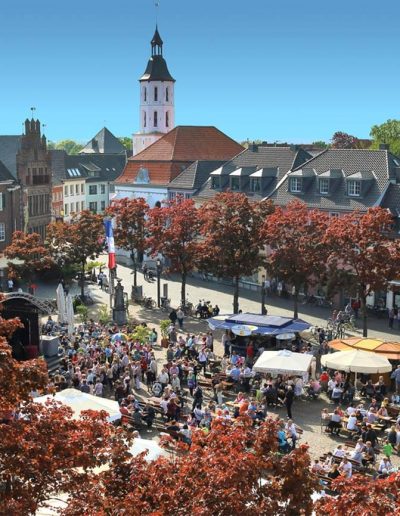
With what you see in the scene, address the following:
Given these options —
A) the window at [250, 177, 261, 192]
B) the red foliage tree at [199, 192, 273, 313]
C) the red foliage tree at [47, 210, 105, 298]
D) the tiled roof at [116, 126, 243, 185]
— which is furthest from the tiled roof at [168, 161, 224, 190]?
the red foliage tree at [199, 192, 273, 313]

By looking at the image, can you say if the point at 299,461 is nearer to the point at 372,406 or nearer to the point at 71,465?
the point at 71,465

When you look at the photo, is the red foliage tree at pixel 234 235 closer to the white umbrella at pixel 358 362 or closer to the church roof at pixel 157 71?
the white umbrella at pixel 358 362

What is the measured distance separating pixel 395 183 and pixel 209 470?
1664 inches

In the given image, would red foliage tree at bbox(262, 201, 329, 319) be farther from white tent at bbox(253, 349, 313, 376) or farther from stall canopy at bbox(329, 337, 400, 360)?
white tent at bbox(253, 349, 313, 376)

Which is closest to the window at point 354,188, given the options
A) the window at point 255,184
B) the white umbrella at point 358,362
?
the window at point 255,184

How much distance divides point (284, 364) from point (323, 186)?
2742 cm

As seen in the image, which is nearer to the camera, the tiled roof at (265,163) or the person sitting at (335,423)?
the person sitting at (335,423)

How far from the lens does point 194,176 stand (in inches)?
2616

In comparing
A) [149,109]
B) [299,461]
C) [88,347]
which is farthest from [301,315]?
[149,109]

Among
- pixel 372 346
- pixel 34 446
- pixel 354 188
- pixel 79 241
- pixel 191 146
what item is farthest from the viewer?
pixel 191 146

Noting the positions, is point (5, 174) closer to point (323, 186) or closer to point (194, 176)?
point (194, 176)

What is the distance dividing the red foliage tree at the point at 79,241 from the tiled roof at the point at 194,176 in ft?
47.1

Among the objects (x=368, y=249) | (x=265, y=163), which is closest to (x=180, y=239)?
(x=368, y=249)

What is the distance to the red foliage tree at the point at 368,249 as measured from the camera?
3775 cm
